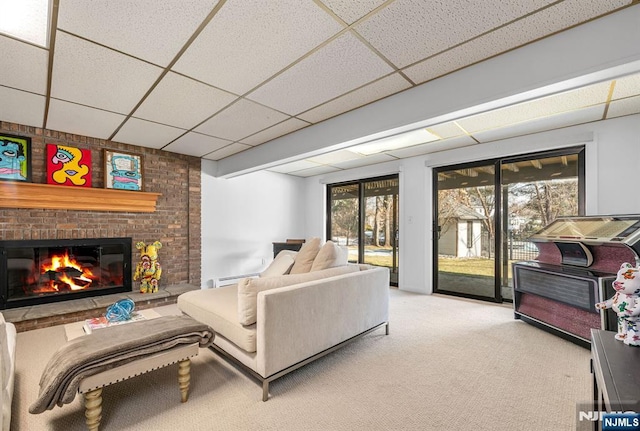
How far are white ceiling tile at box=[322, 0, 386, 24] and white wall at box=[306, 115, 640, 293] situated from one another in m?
3.35

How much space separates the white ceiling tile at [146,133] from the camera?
340 centimetres

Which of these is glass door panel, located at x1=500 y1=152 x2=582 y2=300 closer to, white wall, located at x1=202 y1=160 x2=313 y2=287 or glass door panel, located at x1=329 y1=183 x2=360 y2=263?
glass door panel, located at x1=329 y1=183 x2=360 y2=263

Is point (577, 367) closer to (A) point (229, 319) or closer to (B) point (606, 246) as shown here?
(B) point (606, 246)

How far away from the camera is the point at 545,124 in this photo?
340cm

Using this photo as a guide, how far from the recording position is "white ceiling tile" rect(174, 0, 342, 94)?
1601mm

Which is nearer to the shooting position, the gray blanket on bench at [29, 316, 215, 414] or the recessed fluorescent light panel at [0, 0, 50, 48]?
the gray blanket on bench at [29, 316, 215, 414]

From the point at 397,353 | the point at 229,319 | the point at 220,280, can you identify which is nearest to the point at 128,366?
the point at 229,319

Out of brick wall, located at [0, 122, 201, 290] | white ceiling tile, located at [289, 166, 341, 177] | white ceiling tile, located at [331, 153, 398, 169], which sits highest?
white ceiling tile, located at [331, 153, 398, 169]

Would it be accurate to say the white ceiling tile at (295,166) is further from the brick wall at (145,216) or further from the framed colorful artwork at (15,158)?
the framed colorful artwork at (15,158)

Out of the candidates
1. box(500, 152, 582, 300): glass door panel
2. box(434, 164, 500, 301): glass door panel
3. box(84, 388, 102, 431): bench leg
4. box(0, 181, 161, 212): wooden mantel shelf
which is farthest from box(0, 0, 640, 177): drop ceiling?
box(84, 388, 102, 431): bench leg

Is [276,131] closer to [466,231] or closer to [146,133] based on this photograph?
[146,133]

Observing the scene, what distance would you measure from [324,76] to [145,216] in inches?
141

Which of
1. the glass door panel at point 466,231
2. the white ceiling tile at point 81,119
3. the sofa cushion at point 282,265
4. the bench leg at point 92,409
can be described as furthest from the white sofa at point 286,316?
the glass door panel at point 466,231

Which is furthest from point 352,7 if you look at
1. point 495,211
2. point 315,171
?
point 315,171
